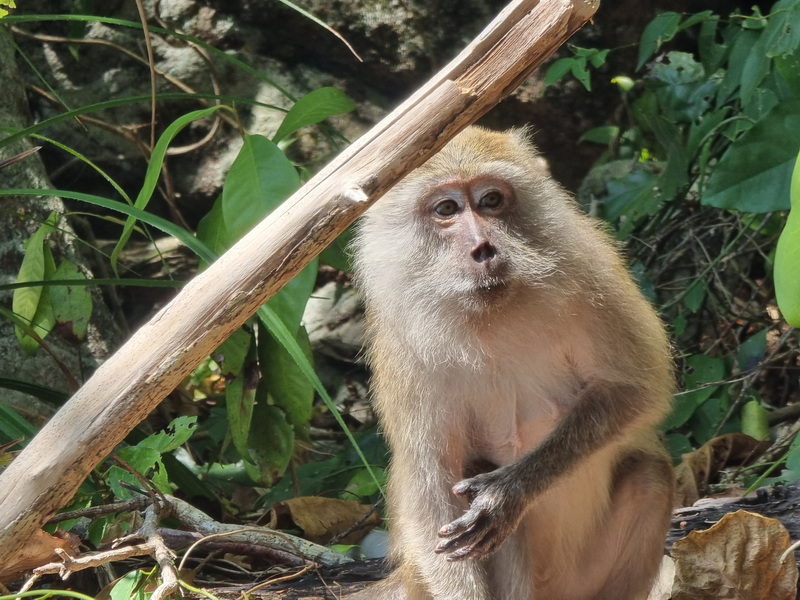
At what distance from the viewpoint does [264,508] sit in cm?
455

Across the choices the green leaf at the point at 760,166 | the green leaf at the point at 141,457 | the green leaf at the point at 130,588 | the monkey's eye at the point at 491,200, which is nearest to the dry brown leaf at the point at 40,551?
the green leaf at the point at 130,588

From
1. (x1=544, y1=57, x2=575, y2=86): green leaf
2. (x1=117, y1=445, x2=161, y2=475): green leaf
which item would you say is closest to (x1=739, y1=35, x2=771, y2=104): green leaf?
(x1=544, y1=57, x2=575, y2=86): green leaf

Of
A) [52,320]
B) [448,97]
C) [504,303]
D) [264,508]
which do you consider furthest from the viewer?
[264,508]

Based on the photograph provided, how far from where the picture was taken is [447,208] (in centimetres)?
309

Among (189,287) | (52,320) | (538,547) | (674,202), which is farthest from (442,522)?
(674,202)

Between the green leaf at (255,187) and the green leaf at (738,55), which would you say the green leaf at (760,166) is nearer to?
the green leaf at (738,55)

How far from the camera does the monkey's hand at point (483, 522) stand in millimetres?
2891

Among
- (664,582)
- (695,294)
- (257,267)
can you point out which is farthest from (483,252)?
(695,294)

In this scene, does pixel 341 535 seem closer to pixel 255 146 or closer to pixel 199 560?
pixel 199 560

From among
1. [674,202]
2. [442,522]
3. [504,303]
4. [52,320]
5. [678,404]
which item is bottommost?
[678,404]

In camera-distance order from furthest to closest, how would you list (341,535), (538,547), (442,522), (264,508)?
(264,508), (341,535), (538,547), (442,522)

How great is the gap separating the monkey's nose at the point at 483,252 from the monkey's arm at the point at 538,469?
25.0 inches

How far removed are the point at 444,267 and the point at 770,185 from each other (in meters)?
1.68

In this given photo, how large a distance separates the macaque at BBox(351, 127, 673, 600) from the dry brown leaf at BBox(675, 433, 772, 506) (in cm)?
100
